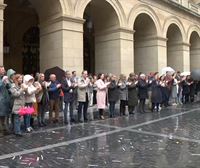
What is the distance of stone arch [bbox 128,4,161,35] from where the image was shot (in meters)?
21.4

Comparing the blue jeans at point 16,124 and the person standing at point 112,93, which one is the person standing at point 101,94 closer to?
the person standing at point 112,93

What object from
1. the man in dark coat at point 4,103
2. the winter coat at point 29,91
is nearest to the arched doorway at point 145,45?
the winter coat at point 29,91

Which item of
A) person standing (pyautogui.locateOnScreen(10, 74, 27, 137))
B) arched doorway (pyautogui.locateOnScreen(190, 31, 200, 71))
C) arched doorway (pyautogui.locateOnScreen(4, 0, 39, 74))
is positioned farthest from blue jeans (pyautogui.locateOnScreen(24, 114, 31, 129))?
arched doorway (pyautogui.locateOnScreen(190, 31, 200, 71))

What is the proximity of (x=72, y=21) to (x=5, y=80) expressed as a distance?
766 cm

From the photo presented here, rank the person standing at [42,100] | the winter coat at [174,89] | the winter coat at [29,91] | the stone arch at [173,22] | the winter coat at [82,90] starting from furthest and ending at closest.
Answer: the stone arch at [173,22]
the winter coat at [174,89]
the winter coat at [82,90]
the person standing at [42,100]
the winter coat at [29,91]

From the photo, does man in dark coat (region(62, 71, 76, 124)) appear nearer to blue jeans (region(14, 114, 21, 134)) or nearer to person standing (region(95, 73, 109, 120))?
person standing (region(95, 73, 109, 120))

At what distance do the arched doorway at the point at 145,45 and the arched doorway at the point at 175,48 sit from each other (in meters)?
3.56

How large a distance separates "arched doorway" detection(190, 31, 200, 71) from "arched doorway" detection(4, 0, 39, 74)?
43.6 feet

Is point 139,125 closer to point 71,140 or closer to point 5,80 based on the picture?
point 71,140

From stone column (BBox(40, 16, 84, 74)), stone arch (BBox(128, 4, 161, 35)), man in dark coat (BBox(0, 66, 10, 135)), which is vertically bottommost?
man in dark coat (BBox(0, 66, 10, 135))

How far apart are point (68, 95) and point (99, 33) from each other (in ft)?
31.4

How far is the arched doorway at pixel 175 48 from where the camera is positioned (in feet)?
90.7

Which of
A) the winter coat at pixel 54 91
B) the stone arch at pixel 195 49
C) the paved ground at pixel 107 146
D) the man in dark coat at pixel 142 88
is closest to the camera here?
the paved ground at pixel 107 146

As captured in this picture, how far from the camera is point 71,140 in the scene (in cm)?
922
